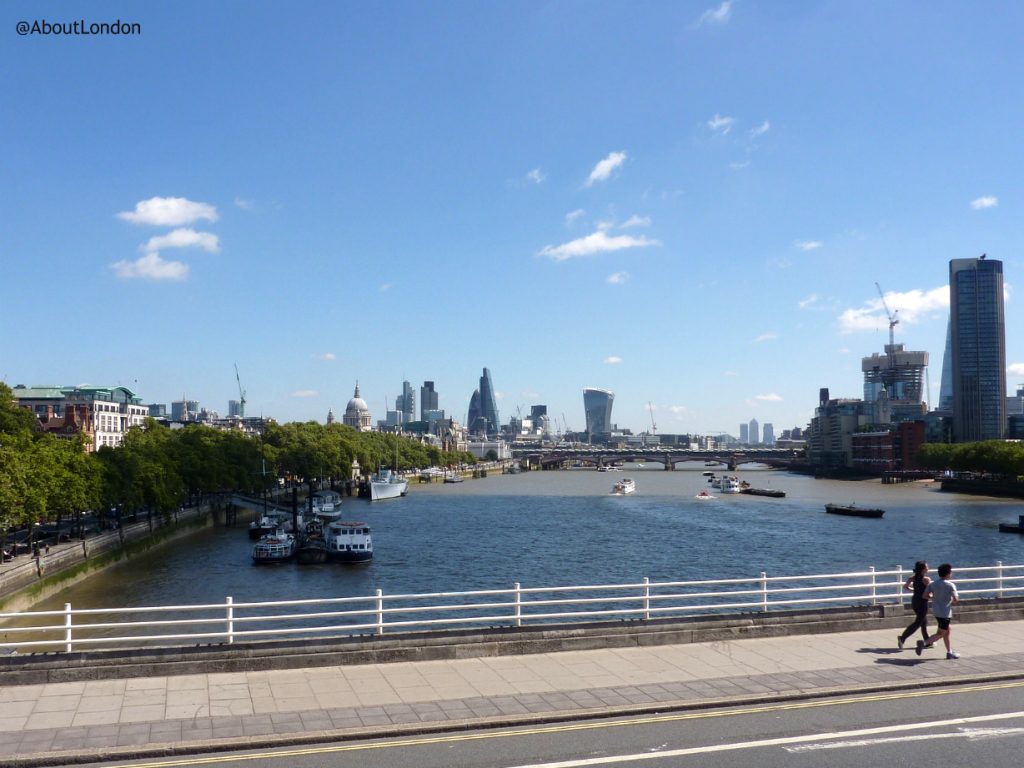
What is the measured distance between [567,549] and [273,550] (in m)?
24.1

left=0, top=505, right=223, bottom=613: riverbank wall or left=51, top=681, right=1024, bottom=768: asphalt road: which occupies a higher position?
left=51, top=681, right=1024, bottom=768: asphalt road

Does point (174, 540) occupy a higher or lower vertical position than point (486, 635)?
lower

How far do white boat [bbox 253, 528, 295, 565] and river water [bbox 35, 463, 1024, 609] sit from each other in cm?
132

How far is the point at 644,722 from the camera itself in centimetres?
1458

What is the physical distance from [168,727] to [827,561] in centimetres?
6200

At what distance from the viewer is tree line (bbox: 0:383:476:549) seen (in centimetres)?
5600

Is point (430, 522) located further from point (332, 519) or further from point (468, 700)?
point (468, 700)

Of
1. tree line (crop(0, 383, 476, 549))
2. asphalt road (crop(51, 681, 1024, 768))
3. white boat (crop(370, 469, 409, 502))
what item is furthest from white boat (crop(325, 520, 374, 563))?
white boat (crop(370, 469, 409, 502))

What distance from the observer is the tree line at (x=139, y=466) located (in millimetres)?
56000

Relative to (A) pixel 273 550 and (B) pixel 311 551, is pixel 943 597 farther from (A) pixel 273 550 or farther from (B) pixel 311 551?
(B) pixel 311 551

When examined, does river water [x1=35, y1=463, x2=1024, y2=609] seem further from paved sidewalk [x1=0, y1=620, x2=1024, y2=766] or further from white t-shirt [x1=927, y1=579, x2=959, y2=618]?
white t-shirt [x1=927, y1=579, x2=959, y2=618]

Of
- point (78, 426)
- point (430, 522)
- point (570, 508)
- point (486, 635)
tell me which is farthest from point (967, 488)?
point (486, 635)

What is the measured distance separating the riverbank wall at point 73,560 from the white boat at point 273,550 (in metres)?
9.45

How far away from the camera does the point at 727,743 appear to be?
13484 millimetres
